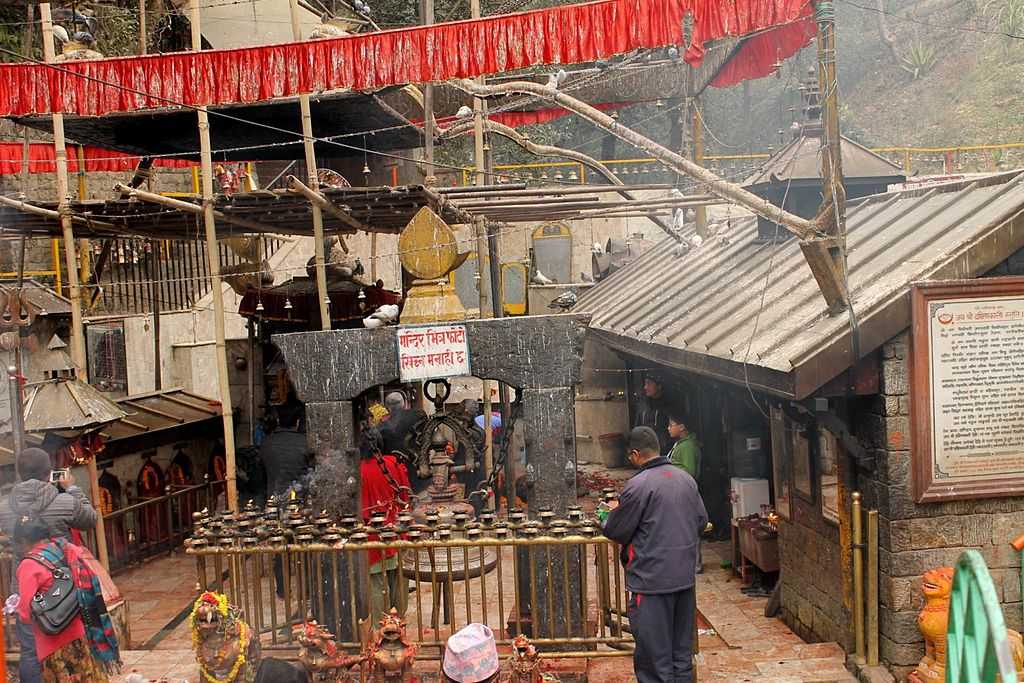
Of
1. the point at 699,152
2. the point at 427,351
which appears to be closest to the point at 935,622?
the point at 427,351

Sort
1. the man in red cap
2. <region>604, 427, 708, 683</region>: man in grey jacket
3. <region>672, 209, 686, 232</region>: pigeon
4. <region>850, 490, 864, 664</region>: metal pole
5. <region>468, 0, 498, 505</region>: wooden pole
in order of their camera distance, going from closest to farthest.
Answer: <region>604, 427, 708, 683</region>: man in grey jacket, <region>850, 490, 864, 664</region>: metal pole, the man in red cap, <region>468, 0, 498, 505</region>: wooden pole, <region>672, 209, 686, 232</region>: pigeon

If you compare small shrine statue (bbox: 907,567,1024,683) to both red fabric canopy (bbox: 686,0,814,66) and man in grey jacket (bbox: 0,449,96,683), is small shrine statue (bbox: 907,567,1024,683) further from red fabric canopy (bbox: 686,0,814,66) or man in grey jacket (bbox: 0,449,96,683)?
man in grey jacket (bbox: 0,449,96,683)

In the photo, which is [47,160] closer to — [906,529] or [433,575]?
[433,575]

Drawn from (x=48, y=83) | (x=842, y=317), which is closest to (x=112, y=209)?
(x=48, y=83)

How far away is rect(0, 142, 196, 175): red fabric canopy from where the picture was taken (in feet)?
51.9

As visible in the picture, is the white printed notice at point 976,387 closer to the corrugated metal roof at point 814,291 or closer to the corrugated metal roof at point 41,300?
the corrugated metal roof at point 814,291

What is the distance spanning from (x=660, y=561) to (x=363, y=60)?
638 centimetres

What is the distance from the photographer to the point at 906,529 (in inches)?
271

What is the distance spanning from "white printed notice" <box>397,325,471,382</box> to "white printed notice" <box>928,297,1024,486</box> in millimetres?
3448

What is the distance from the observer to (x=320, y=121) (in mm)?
15055

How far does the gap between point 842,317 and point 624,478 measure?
917 centimetres

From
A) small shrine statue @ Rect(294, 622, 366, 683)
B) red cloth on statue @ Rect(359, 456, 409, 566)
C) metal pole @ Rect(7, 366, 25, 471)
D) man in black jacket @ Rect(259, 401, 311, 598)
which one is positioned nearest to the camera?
small shrine statue @ Rect(294, 622, 366, 683)

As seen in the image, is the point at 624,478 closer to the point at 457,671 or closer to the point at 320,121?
the point at 320,121

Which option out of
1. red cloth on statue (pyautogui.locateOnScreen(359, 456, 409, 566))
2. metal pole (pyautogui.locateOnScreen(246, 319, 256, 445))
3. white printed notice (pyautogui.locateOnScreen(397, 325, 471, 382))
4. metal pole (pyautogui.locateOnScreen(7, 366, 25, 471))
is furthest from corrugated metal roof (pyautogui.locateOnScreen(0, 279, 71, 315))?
white printed notice (pyautogui.locateOnScreen(397, 325, 471, 382))
